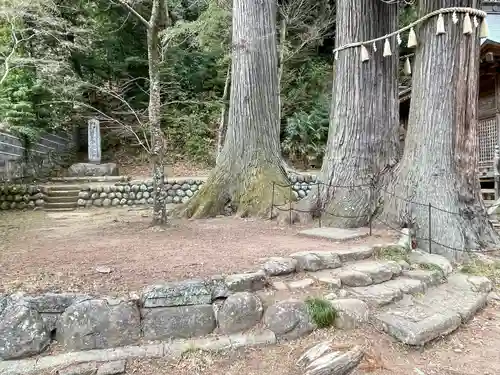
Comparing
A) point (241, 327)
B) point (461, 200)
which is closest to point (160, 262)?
point (241, 327)

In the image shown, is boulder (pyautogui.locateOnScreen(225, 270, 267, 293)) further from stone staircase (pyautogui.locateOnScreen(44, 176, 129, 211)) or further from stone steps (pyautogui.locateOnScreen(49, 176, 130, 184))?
stone steps (pyautogui.locateOnScreen(49, 176, 130, 184))

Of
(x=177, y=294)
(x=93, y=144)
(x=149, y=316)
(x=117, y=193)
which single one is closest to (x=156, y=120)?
(x=177, y=294)

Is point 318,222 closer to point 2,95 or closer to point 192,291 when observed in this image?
point 192,291

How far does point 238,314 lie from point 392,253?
6.22ft

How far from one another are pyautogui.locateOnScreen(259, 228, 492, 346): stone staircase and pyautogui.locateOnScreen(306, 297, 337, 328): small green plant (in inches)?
2.9

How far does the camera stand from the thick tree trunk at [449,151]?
427 cm

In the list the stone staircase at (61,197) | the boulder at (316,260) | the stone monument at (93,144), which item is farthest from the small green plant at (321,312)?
the stone monument at (93,144)

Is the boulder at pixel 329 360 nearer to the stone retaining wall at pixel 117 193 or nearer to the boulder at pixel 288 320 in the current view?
the boulder at pixel 288 320

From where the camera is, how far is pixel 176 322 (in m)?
2.57

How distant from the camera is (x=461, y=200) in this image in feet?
14.1

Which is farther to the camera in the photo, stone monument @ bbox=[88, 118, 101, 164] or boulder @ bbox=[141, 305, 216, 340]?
stone monument @ bbox=[88, 118, 101, 164]

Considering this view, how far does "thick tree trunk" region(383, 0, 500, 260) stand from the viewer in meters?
4.27

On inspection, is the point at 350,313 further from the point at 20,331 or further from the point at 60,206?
the point at 60,206

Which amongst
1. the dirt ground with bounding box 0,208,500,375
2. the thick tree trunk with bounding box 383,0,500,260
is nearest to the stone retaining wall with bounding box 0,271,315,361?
the dirt ground with bounding box 0,208,500,375
